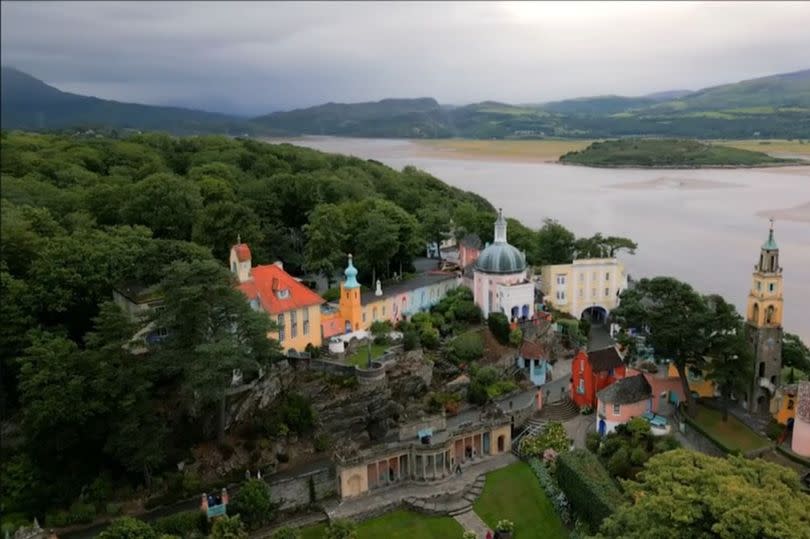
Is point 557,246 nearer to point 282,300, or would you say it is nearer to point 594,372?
point 594,372

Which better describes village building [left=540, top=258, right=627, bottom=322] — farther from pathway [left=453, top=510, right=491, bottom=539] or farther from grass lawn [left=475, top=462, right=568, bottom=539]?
pathway [left=453, top=510, right=491, bottom=539]

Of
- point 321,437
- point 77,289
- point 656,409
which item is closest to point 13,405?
point 77,289

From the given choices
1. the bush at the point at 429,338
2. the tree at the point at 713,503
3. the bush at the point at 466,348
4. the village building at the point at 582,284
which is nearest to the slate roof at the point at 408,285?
the bush at the point at 429,338

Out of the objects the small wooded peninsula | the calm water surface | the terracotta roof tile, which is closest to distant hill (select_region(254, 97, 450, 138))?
the calm water surface

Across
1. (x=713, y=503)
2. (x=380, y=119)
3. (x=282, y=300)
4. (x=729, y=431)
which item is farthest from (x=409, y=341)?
(x=380, y=119)

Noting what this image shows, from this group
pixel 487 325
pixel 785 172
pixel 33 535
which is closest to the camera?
pixel 33 535

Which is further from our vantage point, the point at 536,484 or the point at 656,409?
the point at 656,409

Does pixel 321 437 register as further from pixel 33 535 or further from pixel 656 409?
pixel 656 409
